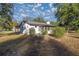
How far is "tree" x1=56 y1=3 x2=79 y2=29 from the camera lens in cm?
187

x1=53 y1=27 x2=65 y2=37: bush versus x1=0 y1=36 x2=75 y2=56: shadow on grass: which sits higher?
x1=53 y1=27 x2=65 y2=37: bush

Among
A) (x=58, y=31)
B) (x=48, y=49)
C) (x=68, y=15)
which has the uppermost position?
(x=68, y=15)

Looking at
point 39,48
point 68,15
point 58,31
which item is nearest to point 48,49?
point 39,48

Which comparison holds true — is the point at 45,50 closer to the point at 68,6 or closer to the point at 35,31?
the point at 35,31

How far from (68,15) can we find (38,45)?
380 millimetres

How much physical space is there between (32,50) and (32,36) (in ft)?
0.41

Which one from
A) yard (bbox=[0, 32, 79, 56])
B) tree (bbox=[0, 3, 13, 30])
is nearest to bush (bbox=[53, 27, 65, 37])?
yard (bbox=[0, 32, 79, 56])

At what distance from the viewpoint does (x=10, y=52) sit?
6.08 ft

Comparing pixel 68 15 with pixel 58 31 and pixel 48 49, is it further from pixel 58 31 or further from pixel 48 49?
pixel 48 49

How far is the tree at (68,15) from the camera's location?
1874mm

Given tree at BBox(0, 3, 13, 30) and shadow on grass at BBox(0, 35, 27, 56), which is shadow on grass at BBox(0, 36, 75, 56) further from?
tree at BBox(0, 3, 13, 30)

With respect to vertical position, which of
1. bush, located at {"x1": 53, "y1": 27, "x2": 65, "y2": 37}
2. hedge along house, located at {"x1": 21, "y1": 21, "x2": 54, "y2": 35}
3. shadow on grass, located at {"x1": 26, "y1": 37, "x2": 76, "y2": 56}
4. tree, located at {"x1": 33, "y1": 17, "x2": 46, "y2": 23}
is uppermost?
tree, located at {"x1": 33, "y1": 17, "x2": 46, "y2": 23}

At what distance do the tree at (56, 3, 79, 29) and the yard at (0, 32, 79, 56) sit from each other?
10cm

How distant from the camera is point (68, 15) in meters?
1.89
